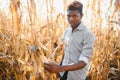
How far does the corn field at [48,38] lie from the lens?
4.98 ft

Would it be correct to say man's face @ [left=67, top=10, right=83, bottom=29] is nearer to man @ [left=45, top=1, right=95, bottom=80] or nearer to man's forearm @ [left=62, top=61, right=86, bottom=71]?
man @ [left=45, top=1, right=95, bottom=80]

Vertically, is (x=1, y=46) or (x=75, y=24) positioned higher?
(x=75, y=24)

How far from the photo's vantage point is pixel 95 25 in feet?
8.27

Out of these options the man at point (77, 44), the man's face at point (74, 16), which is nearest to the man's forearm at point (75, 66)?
the man at point (77, 44)

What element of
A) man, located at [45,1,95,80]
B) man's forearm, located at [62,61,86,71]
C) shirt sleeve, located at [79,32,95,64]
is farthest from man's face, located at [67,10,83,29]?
man's forearm, located at [62,61,86,71]

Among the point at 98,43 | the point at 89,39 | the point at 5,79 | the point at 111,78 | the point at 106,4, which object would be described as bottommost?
the point at 111,78

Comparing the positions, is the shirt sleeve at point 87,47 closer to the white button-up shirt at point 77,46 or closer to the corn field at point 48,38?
the white button-up shirt at point 77,46

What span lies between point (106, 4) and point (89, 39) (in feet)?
3.06

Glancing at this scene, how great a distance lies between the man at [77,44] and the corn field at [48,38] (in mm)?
85

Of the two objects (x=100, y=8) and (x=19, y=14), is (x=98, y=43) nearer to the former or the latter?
(x=100, y=8)

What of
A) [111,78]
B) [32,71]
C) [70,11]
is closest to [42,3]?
[70,11]

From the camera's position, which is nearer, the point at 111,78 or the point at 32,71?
the point at 32,71

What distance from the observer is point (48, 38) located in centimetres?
167

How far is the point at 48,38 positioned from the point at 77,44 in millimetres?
204
